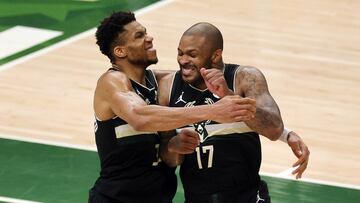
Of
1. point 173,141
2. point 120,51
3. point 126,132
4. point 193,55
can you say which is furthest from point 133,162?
point 193,55

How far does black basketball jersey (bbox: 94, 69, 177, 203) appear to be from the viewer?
270 inches

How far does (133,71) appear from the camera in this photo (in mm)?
6949

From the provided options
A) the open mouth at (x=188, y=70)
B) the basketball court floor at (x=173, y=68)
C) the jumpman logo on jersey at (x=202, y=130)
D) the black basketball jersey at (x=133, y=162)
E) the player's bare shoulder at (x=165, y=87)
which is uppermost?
the open mouth at (x=188, y=70)

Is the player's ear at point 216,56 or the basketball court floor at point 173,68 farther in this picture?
the basketball court floor at point 173,68

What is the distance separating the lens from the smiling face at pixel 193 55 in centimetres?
654

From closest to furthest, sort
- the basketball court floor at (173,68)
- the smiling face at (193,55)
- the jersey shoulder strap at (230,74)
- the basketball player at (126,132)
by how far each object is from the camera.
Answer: the smiling face at (193,55), the jersey shoulder strap at (230,74), the basketball player at (126,132), the basketball court floor at (173,68)

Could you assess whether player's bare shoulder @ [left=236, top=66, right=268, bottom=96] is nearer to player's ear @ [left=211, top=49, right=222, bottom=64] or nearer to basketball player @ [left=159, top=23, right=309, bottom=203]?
basketball player @ [left=159, top=23, right=309, bottom=203]

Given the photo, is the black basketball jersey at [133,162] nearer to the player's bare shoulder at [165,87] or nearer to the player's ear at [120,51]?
the player's bare shoulder at [165,87]

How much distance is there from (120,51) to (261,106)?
1091 mm

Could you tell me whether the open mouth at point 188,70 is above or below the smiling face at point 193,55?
below

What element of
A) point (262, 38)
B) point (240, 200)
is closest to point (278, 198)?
point (240, 200)

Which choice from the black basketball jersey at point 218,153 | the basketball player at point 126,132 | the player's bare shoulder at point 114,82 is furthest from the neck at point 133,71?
the black basketball jersey at point 218,153

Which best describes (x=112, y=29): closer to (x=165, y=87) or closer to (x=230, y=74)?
(x=165, y=87)

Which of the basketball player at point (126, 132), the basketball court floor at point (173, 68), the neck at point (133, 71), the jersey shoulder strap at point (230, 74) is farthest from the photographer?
the basketball court floor at point (173, 68)
